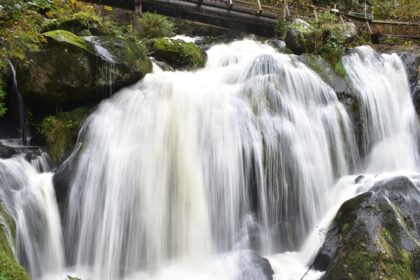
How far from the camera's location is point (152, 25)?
15.3 m

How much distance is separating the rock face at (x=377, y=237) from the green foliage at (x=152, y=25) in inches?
407

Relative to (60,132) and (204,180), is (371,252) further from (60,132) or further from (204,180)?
(60,132)

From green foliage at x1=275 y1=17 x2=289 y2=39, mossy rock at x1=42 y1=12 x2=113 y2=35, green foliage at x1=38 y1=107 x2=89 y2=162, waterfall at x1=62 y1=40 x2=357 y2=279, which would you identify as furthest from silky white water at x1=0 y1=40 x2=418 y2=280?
green foliage at x1=275 y1=17 x2=289 y2=39

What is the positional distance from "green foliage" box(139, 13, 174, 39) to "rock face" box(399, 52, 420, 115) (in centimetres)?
775

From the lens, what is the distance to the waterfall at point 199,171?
285 inches

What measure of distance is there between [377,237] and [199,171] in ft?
10.5

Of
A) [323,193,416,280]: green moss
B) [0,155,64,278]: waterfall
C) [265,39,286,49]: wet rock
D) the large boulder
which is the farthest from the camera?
[265,39,286,49]: wet rock

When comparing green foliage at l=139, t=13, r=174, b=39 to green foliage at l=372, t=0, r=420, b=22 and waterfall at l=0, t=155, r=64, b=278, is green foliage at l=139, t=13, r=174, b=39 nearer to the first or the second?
waterfall at l=0, t=155, r=64, b=278

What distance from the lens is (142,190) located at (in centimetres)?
761

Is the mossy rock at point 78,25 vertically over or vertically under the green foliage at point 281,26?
under

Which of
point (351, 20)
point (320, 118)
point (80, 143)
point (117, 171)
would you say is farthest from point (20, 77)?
point (351, 20)

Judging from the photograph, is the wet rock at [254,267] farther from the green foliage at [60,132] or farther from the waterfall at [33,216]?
the green foliage at [60,132]

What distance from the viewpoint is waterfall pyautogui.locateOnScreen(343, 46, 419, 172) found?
998 centimetres

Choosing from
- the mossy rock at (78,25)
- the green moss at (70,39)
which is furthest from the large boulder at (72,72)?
the mossy rock at (78,25)
